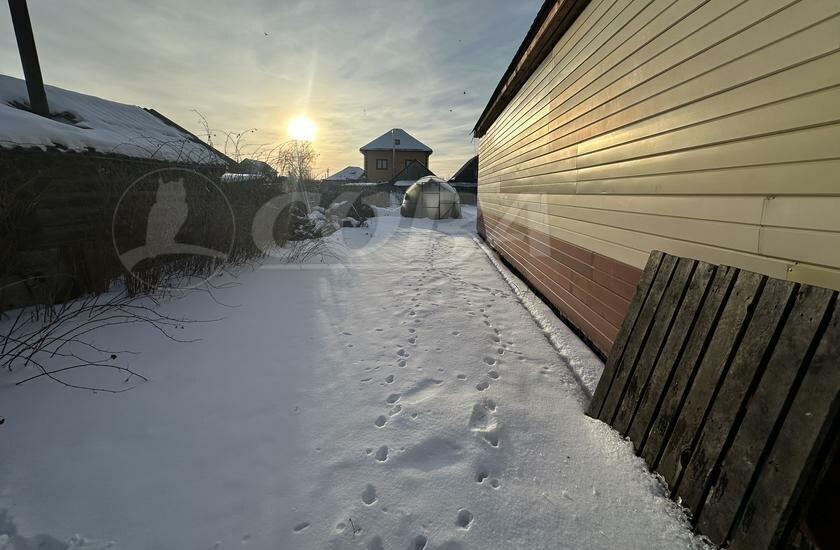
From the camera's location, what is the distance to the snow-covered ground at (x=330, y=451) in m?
1.61

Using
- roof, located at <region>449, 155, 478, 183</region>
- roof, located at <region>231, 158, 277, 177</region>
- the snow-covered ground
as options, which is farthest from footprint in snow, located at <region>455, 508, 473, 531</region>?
roof, located at <region>449, 155, 478, 183</region>

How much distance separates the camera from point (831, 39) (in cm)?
138

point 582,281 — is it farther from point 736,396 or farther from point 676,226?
point 736,396

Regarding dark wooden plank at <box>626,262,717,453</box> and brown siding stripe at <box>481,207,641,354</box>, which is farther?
brown siding stripe at <box>481,207,641,354</box>

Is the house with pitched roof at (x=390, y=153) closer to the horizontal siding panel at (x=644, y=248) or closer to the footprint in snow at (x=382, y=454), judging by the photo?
the horizontal siding panel at (x=644, y=248)

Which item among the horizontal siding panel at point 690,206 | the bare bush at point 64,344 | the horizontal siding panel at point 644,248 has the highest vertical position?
the horizontal siding panel at point 690,206

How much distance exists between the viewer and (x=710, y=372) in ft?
5.63

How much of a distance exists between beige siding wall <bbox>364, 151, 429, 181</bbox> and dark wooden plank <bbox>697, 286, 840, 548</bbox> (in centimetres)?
4486

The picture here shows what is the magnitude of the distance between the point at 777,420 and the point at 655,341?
Result: 0.79 metres

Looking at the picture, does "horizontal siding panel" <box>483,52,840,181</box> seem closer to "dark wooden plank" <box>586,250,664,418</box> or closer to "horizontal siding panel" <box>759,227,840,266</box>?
"horizontal siding panel" <box>759,227,840,266</box>

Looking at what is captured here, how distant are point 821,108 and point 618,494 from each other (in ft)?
6.68

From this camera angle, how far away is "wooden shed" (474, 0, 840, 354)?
1472mm

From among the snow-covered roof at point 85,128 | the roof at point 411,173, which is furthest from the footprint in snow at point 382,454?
the roof at point 411,173

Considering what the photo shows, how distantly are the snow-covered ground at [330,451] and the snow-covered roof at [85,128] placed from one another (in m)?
2.68
